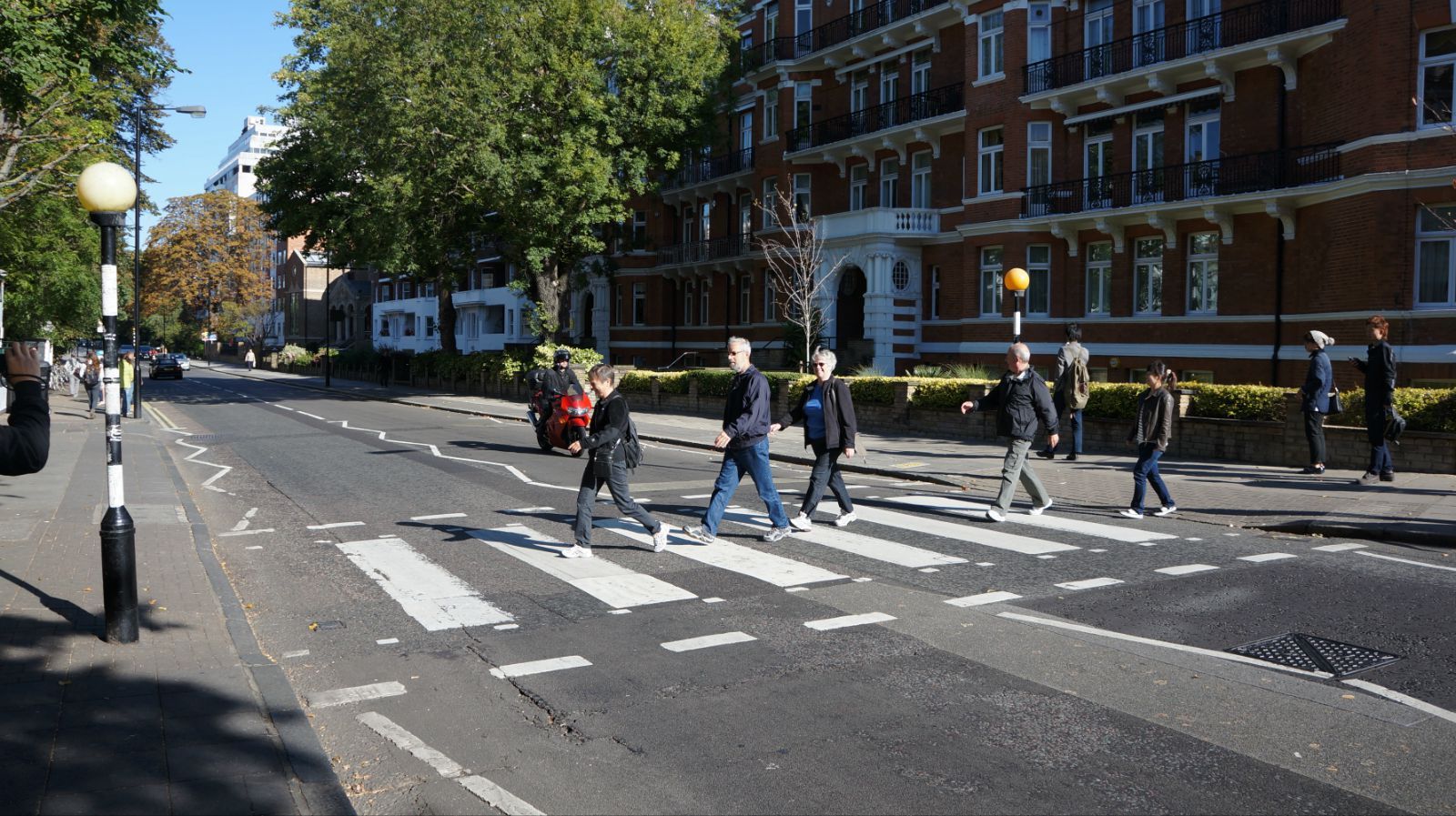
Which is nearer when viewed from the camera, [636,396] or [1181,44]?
[1181,44]

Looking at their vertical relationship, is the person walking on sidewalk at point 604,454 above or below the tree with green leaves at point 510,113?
below

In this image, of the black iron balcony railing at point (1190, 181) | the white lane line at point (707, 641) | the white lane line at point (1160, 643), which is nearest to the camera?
the white lane line at point (1160, 643)

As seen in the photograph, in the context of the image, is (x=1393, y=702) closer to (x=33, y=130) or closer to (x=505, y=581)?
(x=505, y=581)

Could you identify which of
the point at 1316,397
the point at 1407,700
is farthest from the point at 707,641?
the point at 1316,397

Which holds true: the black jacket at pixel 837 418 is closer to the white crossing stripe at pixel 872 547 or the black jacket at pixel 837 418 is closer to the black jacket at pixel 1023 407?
the white crossing stripe at pixel 872 547

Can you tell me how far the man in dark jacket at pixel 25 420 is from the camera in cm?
460

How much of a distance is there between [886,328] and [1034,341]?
205 inches

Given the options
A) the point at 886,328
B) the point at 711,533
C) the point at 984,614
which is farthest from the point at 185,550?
the point at 886,328

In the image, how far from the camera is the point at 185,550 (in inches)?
377

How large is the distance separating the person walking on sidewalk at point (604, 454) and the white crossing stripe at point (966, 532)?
302 cm

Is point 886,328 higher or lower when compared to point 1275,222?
lower

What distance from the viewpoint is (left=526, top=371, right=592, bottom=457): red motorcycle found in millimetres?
17797

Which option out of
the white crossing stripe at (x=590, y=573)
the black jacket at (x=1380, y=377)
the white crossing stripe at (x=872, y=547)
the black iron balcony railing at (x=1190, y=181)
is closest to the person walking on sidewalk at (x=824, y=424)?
A: the white crossing stripe at (x=872, y=547)

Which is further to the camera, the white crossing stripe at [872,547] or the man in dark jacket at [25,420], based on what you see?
the white crossing stripe at [872,547]
